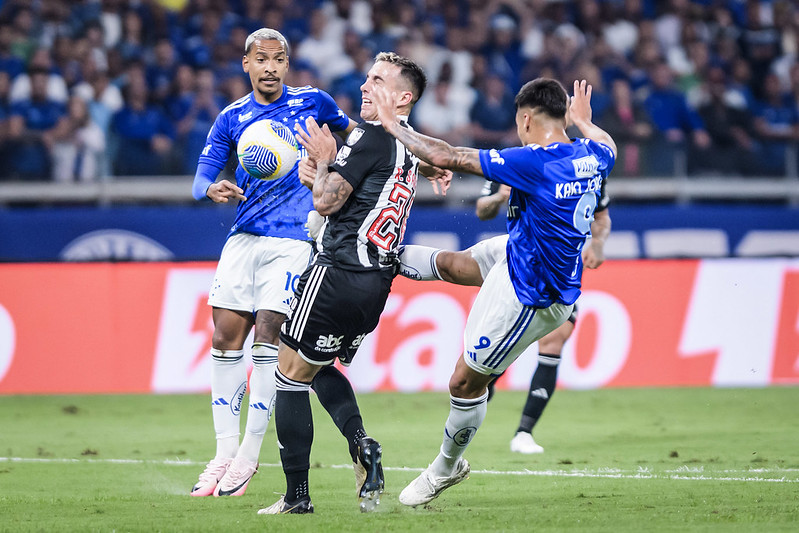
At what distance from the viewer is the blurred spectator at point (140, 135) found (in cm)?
1356

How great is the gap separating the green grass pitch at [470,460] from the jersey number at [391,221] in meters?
1.37

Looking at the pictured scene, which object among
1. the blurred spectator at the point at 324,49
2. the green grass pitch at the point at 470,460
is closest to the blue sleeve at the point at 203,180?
the green grass pitch at the point at 470,460

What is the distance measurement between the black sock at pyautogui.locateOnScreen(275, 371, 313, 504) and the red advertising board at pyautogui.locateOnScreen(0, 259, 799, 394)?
5.39 meters

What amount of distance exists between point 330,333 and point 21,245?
9002 millimetres

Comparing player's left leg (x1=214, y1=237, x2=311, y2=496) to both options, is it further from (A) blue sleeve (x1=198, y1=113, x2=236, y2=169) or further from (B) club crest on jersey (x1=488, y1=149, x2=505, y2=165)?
(B) club crest on jersey (x1=488, y1=149, x2=505, y2=165)

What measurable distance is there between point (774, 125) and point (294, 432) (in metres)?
12.2

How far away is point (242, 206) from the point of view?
7031 mm

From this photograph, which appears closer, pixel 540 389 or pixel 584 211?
pixel 584 211

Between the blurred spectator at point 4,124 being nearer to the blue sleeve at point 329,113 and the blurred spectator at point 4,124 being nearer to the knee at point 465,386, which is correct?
the blue sleeve at point 329,113

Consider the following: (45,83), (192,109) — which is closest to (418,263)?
(192,109)

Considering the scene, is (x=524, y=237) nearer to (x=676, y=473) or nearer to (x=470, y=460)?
(x=676, y=473)

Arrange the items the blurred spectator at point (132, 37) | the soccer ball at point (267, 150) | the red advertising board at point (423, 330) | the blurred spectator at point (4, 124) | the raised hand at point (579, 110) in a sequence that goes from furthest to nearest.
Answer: the blurred spectator at point (132, 37), the blurred spectator at point (4, 124), the red advertising board at point (423, 330), the soccer ball at point (267, 150), the raised hand at point (579, 110)

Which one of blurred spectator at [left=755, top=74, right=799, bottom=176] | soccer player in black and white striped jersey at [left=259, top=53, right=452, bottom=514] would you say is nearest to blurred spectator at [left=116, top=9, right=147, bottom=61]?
blurred spectator at [left=755, top=74, right=799, bottom=176]

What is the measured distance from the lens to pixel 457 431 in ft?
19.6
